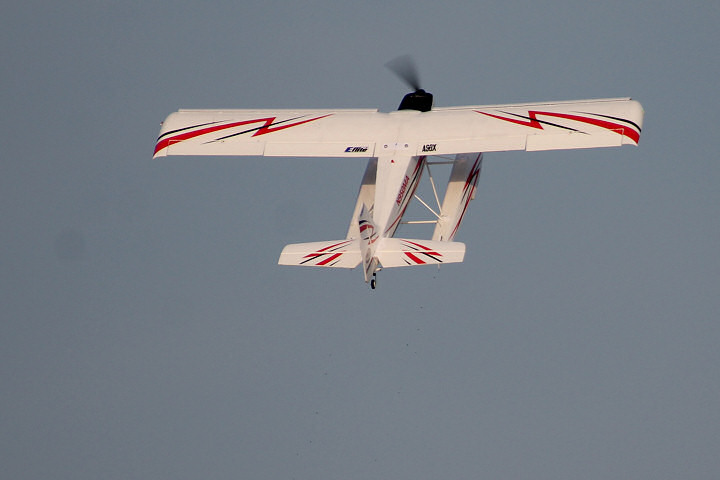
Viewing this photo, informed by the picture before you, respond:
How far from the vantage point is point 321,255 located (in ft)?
97.8

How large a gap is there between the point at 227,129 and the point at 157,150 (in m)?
1.47

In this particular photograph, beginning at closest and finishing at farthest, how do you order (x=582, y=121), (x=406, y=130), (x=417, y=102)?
1. (x=582, y=121)
2. (x=406, y=130)
3. (x=417, y=102)

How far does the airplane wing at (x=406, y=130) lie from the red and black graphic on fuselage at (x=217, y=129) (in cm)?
2

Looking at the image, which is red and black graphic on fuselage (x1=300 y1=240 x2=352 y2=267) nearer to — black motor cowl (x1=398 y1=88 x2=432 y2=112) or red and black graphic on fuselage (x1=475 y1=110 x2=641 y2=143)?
red and black graphic on fuselage (x1=475 y1=110 x2=641 y2=143)

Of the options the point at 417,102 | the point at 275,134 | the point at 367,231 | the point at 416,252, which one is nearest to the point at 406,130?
the point at 417,102


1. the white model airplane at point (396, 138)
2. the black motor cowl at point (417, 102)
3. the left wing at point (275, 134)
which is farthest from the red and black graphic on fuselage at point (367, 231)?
the black motor cowl at point (417, 102)

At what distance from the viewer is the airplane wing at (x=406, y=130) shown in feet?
105

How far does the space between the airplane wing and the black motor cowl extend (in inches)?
25.1

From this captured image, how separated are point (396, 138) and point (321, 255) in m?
4.08

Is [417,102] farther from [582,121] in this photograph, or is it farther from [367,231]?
[367,231]

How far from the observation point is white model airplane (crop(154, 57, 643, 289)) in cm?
3161

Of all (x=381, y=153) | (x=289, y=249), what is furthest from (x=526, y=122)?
(x=289, y=249)

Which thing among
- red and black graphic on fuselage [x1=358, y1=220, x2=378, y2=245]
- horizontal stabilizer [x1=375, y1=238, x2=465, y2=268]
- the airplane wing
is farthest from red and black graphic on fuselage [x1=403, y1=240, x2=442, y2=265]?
the airplane wing

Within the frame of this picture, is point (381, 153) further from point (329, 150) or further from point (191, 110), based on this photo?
point (191, 110)
